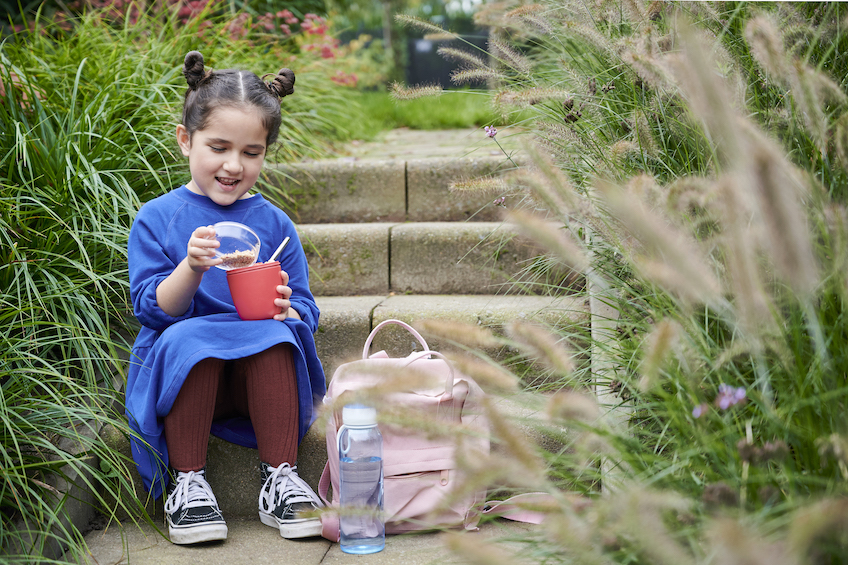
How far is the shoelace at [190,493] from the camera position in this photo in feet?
5.33

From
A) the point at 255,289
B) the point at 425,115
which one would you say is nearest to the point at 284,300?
the point at 255,289

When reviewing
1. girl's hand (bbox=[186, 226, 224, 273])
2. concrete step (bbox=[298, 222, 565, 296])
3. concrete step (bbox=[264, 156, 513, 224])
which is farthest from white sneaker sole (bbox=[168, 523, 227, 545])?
concrete step (bbox=[264, 156, 513, 224])

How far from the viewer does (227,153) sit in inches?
70.1

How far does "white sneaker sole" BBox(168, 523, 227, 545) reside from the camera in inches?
62.5

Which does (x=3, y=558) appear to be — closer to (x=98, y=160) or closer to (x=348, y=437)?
(x=348, y=437)

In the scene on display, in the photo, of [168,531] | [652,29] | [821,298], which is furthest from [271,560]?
[652,29]

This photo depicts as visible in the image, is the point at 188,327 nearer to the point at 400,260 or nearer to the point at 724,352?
the point at 400,260

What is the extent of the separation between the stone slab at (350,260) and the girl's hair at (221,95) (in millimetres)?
725

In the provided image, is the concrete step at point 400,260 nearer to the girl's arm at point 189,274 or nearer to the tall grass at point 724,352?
the girl's arm at point 189,274

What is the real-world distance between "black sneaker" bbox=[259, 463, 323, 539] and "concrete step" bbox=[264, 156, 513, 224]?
1.39 meters

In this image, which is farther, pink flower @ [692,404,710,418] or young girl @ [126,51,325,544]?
young girl @ [126,51,325,544]

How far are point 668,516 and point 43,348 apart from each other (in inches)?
61.9

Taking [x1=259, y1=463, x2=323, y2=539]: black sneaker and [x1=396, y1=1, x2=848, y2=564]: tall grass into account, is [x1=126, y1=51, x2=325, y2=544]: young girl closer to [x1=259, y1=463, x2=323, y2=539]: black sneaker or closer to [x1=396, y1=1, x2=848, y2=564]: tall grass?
[x1=259, y1=463, x2=323, y2=539]: black sneaker

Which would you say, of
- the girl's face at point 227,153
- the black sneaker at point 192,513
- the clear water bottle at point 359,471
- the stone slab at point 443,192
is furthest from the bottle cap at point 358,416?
the stone slab at point 443,192
